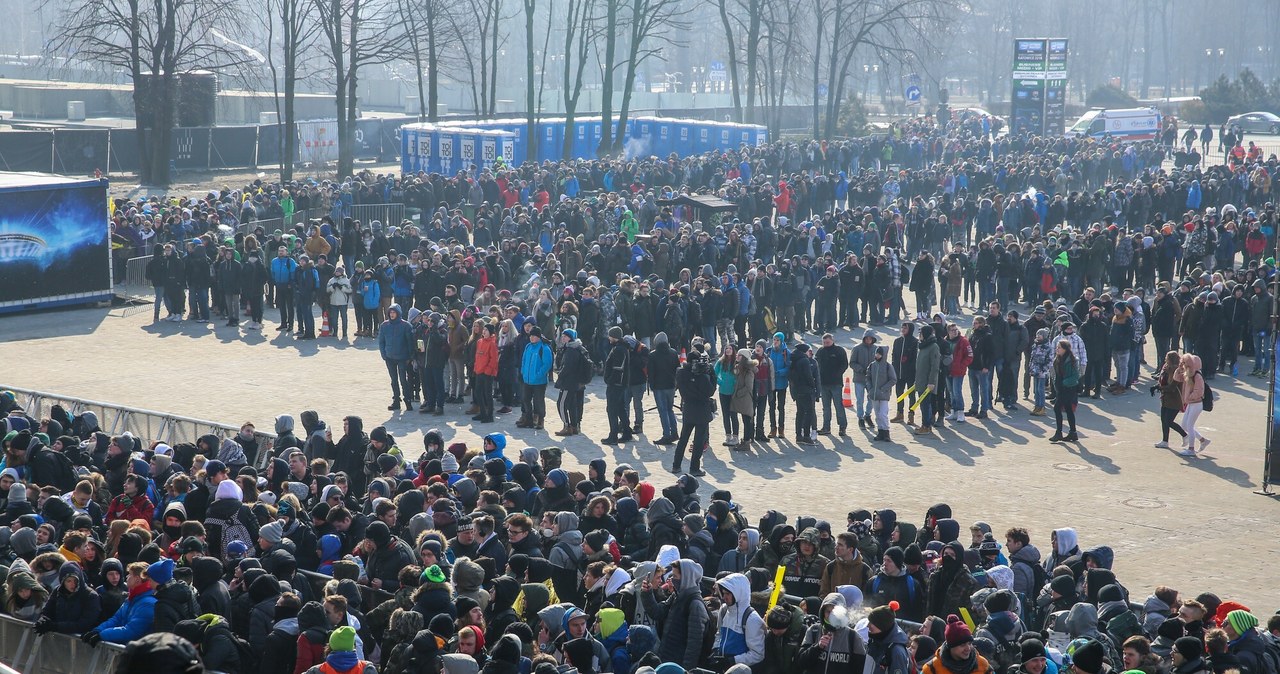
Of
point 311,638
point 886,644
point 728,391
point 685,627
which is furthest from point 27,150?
point 886,644

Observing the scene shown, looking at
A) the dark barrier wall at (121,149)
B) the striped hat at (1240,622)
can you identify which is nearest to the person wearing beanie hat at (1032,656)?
the striped hat at (1240,622)

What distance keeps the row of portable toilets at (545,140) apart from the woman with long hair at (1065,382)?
26555 mm

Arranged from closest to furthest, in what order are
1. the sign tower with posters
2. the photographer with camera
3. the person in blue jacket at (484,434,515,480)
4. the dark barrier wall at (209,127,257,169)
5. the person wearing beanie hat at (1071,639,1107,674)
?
the person wearing beanie hat at (1071,639,1107,674) < the person in blue jacket at (484,434,515,480) < the photographer with camera < the dark barrier wall at (209,127,257,169) < the sign tower with posters

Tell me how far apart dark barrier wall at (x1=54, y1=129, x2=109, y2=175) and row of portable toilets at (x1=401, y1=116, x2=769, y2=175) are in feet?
32.3

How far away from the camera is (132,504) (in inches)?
431

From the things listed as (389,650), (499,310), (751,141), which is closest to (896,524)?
(389,650)

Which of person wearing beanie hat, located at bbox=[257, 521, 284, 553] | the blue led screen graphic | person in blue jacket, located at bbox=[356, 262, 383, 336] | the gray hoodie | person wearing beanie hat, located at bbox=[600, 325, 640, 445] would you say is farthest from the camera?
the blue led screen graphic

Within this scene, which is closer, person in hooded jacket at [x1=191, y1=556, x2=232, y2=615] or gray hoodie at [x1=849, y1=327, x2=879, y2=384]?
person in hooded jacket at [x1=191, y1=556, x2=232, y2=615]

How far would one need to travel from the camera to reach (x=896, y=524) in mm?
10758

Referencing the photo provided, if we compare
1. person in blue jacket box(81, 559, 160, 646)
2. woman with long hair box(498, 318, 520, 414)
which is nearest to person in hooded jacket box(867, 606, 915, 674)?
person in blue jacket box(81, 559, 160, 646)

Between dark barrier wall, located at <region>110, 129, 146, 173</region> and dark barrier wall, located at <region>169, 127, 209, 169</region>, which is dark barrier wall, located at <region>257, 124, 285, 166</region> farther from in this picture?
dark barrier wall, located at <region>110, 129, 146, 173</region>

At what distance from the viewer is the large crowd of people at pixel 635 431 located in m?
8.12

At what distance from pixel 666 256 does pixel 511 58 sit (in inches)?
4490

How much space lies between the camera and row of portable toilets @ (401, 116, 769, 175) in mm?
42219
